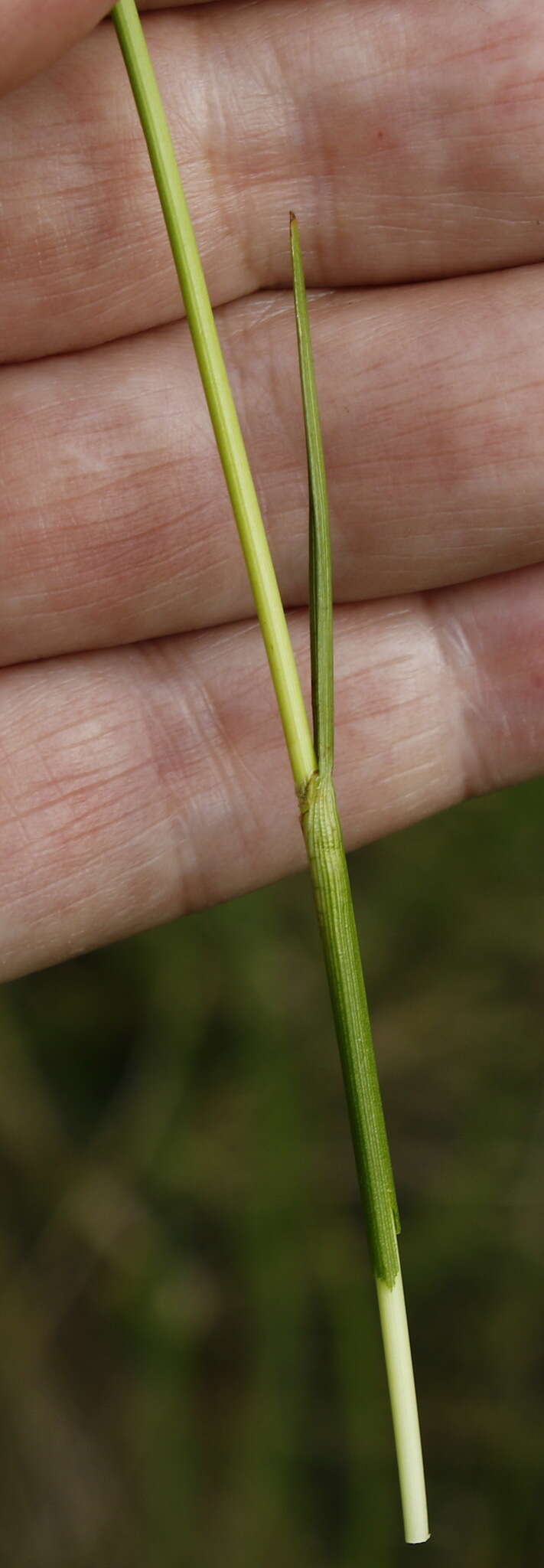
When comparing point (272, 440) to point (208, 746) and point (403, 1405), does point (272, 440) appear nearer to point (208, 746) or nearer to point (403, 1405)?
point (208, 746)

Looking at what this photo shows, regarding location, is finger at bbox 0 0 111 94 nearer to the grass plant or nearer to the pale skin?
the grass plant

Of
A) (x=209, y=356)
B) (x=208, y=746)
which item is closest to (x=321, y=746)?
(x=209, y=356)

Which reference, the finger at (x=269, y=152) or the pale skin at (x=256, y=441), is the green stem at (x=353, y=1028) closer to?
the pale skin at (x=256, y=441)

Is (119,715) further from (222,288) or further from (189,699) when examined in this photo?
(222,288)

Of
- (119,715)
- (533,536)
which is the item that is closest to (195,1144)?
(119,715)

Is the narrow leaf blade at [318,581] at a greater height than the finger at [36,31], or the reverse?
the finger at [36,31]

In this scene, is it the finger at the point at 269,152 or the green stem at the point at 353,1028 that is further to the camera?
the finger at the point at 269,152

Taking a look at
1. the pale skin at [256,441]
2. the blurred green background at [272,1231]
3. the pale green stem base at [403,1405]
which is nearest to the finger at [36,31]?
the pale skin at [256,441]

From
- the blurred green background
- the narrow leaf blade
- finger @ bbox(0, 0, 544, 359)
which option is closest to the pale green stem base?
the narrow leaf blade
